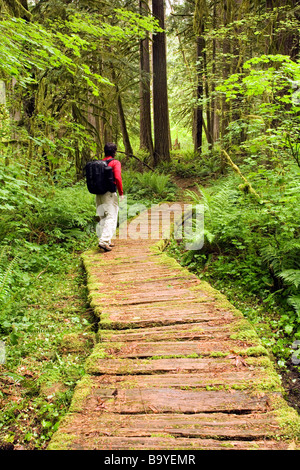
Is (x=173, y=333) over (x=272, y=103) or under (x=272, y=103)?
under

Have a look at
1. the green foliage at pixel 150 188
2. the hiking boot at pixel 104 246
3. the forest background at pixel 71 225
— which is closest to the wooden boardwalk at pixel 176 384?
the forest background at pixel 71 225

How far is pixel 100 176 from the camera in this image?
21.7 ft

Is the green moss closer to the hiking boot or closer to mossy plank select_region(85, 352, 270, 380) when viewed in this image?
mossy plank select_region(85, 352, 270, 380)

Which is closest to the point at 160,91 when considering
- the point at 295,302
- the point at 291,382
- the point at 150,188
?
the point at 150,188

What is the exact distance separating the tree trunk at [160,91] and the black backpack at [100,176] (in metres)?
9.37

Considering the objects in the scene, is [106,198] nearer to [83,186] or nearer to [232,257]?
[232,257]

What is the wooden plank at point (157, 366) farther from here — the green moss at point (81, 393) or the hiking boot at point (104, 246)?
the hiking boot at point (104, 246)

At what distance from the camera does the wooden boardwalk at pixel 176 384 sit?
2.26 meters

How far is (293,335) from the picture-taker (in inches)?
A: 160

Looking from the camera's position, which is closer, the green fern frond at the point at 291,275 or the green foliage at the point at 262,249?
the green fern frond at the point at 291,275

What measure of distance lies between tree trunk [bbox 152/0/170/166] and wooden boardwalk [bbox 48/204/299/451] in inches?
477

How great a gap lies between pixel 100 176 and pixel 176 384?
15.5 ft

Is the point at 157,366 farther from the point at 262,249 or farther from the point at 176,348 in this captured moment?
the point at 262,249
